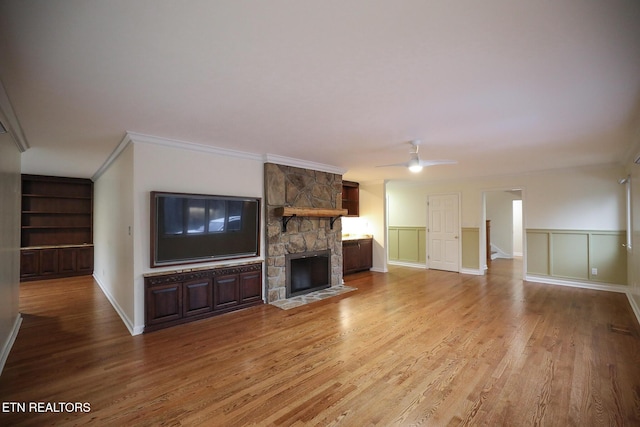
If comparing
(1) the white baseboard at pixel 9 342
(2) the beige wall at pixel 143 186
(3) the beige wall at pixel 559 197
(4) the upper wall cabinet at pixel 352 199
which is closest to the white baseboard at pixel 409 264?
(3) the beige wall at pixel 559 197

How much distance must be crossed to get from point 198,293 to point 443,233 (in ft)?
19.8

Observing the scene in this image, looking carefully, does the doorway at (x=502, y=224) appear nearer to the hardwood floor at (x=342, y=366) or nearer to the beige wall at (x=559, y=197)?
the beige wall at (x=559, y=197)

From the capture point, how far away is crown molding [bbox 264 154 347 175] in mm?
4691

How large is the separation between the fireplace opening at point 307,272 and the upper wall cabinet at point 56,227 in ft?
17.7

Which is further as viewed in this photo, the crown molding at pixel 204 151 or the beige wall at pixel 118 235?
the beige wall at pixel 118 235

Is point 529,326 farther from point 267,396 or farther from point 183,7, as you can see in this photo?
point 183,7

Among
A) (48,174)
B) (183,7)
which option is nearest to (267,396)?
(183,7)

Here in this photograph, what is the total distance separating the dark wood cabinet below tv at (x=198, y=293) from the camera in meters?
3.61

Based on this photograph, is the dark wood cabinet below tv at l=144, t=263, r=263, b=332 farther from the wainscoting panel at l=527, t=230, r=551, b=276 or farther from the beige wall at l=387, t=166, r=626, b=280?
the wainscoting panel at l=527, t=230, r=551, b=276

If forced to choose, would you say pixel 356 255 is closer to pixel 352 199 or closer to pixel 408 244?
pixel 352 199

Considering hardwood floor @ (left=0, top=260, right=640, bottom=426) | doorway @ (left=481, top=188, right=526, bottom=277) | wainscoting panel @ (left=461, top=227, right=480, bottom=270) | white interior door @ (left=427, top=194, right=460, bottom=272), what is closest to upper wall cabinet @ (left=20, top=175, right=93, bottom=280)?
hardwood floor @ (left=0, top=260, right=640, bottom=426)

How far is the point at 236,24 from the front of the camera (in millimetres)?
1546

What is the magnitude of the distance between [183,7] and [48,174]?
746 cm

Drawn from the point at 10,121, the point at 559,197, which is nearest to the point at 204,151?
the point at 10,121
